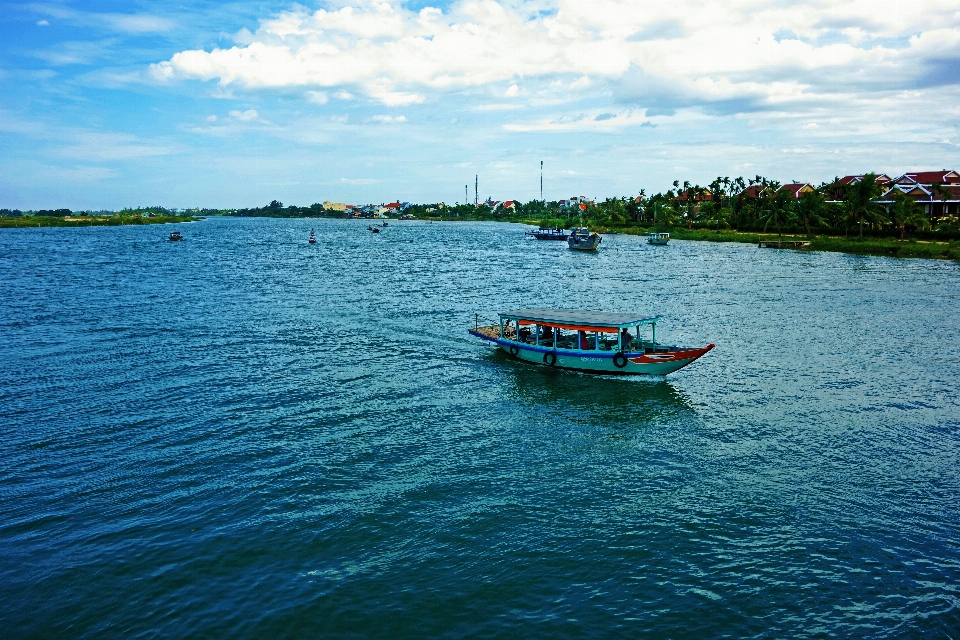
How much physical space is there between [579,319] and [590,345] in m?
1.41

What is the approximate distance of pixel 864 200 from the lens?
350 ft

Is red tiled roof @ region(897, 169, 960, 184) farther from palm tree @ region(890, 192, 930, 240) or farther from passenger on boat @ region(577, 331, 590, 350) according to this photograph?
passenger on boat @ region(577, 331, 590, 350)

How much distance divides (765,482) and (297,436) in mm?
15583

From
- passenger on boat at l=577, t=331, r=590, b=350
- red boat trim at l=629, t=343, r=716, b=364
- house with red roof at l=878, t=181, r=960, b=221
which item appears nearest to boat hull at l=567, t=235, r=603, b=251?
house with red roof at l=878, t=181, r=960, b=221

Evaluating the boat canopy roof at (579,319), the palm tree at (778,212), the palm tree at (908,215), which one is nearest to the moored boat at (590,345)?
the boat canopy roof at (579,319)

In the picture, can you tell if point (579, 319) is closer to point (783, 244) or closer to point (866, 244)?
point (866, 244)

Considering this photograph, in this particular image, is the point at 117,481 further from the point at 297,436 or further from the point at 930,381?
the point at 930,381

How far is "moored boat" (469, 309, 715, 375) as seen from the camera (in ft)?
104

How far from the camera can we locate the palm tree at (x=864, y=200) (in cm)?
10431

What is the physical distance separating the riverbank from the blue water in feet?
178

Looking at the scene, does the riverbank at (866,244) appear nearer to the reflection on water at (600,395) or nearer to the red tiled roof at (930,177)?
the red tiled roof at (930,177)

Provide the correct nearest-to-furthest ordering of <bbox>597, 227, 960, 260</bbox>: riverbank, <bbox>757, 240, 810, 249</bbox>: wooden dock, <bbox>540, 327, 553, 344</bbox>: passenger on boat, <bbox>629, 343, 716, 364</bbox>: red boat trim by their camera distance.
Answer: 1. <bbox>629, 343, 716, 364</bbox>: red boat trim
2. <bbox>540, 327, 553, 344</bbox>: passenger on boat
3. <bbox>597, 227, 960, 260</bbox>: riverbank
4. <bbox>757, 240, 810, 249</bbox>: wooden dock

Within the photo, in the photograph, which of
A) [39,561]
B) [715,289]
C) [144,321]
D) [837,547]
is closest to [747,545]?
[837,547]

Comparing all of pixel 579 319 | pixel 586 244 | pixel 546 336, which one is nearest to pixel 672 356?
pixel 579 319
